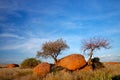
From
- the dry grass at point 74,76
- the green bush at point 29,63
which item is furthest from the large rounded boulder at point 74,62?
the green bush at point 29,63

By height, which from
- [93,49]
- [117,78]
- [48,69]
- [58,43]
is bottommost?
[117,78]

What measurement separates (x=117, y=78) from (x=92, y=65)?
9829 mm

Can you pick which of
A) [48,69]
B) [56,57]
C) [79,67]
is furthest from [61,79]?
[56,57]

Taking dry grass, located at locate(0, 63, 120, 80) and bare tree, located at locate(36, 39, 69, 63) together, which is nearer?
dry grass, located at locate(0, 63, 120, 80)

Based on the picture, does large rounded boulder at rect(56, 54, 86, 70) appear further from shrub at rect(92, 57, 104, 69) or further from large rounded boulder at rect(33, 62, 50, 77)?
large rounded boulder at rect(33, 62, 50, 77)

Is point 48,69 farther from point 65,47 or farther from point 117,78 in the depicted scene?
point 65,47

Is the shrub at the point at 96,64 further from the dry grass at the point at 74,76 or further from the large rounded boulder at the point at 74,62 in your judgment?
the dry grass at the point at 74,76

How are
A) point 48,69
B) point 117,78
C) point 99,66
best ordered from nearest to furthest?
point 117,78, point 48,69, point 99,66

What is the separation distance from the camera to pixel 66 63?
2841cm

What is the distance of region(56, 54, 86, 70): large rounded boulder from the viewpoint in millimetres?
27625

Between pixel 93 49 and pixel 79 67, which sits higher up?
pixel 93 49

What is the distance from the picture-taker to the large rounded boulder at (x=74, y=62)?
90.6 feet

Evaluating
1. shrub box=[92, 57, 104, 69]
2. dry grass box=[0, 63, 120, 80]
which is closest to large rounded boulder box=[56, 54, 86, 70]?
shrub box=[92, 57, 104, 69]

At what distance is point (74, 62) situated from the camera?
27719 millimetres
